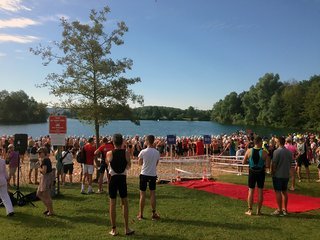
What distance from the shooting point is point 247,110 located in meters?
97.2

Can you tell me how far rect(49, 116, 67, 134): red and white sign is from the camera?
11.3m

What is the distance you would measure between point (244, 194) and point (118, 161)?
5.80m

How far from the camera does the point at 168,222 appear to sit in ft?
26.0

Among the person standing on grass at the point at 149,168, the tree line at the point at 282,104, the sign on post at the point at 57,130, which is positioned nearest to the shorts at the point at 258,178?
the person standing on grass at the point at 149,168

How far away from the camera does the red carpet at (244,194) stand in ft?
31.7

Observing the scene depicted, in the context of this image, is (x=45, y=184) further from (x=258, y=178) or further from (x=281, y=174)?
(x=281, y=174)

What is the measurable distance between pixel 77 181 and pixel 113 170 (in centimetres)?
789

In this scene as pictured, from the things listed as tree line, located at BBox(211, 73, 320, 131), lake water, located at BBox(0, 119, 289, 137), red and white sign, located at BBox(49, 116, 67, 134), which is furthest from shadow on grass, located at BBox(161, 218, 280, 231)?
tree line, located at BBox(211, 73, 320, 131)

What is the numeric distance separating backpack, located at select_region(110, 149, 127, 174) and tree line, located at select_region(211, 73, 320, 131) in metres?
72.3

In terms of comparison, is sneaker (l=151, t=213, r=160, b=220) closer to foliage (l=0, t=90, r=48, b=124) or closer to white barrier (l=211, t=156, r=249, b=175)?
white barrier (l=211, t=156, r=249, b=175)

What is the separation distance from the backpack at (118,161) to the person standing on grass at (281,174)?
12.8 ft

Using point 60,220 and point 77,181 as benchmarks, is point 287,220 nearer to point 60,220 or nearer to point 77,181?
point 60,220

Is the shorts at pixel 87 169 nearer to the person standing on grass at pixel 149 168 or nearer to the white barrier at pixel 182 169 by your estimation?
the white barrier at pixel 182 169

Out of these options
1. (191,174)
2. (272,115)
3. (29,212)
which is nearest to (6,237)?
(29,212)
